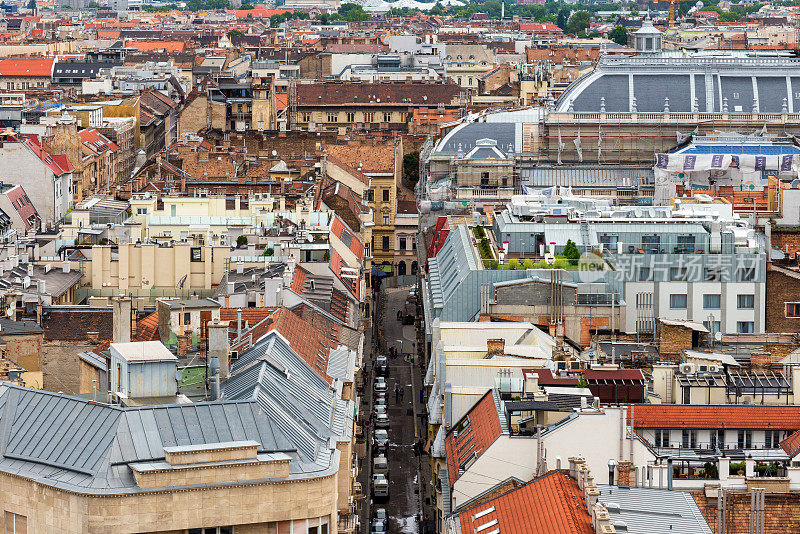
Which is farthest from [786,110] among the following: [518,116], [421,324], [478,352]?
[478,352]

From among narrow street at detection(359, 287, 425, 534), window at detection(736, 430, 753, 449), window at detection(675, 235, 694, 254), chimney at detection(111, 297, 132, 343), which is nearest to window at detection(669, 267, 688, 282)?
window at detection(675, 235, 694, 254)

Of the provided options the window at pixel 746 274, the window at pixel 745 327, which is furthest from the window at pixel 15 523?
the window at pixel 746 274

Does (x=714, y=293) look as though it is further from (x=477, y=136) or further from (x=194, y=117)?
(x=194, y=117)

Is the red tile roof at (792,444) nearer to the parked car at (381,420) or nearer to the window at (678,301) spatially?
the window at (678,301)

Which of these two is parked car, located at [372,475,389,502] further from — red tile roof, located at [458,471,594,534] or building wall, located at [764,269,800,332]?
red tile roof, located at [458,471,594,534]

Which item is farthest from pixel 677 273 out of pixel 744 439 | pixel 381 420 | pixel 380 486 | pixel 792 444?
pixel 792 444

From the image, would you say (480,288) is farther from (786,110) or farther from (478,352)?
(786,110)

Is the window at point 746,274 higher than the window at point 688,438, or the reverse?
the window at point 746,274
